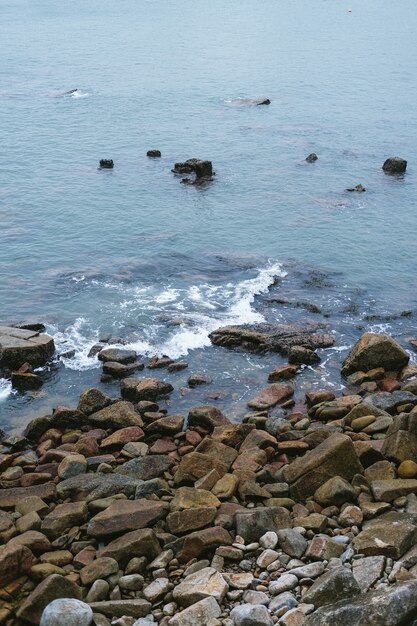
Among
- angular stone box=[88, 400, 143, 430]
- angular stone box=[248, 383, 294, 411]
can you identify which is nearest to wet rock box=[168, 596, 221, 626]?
angular stone box=[88, 400, 143, 430]

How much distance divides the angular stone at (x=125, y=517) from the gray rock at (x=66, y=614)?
245cm

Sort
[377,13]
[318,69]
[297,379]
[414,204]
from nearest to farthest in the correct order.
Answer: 1. [297,379]
2. [414,204]
3. [318,69]
4. [377,13]

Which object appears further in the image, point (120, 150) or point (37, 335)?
point (120, 150)

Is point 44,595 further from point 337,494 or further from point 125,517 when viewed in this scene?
point 337,494

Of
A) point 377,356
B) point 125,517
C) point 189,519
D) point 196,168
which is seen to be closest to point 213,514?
point 189,519

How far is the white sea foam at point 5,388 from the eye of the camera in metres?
24.0

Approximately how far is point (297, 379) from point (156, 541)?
38.2ft

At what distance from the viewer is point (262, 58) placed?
8944cm

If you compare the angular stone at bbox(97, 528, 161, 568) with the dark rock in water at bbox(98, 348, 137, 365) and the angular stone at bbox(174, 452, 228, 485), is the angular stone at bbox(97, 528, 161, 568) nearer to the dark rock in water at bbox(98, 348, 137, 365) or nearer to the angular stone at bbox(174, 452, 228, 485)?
the angular stone at bbox(174, 452, 228, 485)

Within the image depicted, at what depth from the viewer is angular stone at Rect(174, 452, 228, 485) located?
670 inches

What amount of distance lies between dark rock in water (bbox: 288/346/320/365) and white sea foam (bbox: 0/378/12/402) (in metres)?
9.20

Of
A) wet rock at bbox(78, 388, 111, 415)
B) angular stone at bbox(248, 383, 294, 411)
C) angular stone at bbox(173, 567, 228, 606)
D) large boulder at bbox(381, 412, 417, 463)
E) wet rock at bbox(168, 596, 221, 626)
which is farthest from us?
angular stone at bbox(248, 383, 294, 411)

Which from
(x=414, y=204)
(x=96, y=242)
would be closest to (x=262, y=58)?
(x=414, y=204)

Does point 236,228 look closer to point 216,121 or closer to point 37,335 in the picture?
point 37,335
